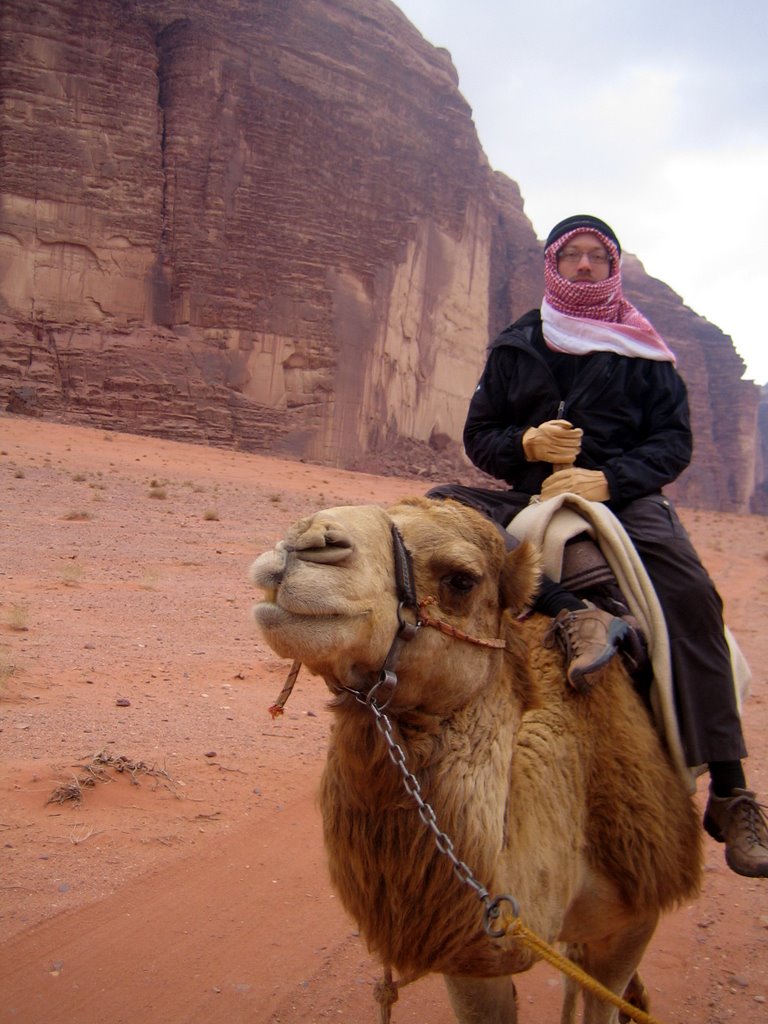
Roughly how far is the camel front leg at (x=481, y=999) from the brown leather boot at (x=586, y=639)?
960mm

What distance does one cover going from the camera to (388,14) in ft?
157

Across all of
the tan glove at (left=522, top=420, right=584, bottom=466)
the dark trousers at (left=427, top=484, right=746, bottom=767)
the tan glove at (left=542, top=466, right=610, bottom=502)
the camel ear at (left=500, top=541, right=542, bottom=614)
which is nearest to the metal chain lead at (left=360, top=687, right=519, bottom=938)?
the camel ear at (left=500, top=541, right=542, bottom=614)

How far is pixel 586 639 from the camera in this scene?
9.80ft

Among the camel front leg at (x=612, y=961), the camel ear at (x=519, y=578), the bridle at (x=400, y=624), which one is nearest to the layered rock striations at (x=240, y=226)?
the camel front leg at (x=612, y=961)

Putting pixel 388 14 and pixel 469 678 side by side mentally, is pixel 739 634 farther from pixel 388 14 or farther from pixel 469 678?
pixel 388 14

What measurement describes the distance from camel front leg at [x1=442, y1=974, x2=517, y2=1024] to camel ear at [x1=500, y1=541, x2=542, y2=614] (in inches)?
46.4

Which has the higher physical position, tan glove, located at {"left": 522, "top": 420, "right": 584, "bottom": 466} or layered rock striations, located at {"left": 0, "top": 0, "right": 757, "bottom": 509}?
layered rock striations, located at {"left": 0, "top": 0, "right": 757, "bottom": 509}

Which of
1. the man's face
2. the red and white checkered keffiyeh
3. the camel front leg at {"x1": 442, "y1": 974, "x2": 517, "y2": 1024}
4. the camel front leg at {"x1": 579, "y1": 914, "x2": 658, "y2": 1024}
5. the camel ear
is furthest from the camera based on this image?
the man's face

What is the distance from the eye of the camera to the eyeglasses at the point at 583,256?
4.06 m

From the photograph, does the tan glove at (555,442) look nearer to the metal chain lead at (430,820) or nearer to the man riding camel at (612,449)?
the man riding camel at (612,449)

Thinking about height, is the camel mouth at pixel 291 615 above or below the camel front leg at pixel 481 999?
above

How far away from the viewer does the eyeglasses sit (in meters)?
4.06

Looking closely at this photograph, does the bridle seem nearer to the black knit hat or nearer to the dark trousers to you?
the dark trousers

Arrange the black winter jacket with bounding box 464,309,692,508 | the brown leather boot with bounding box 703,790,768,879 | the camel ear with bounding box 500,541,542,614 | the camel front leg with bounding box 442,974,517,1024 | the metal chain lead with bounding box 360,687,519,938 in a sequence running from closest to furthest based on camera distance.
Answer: the metal chain lead with bounding box 360,687,519,938
the camel ear with bounding box 500,541,542,614
the camel front leg with bounding box 442,974,517,1024
the brown leather boot with bounding box 703,790,768,879
the black winter jacket with bounding box 464,309,692,508
